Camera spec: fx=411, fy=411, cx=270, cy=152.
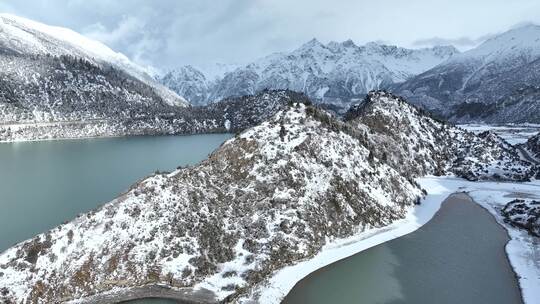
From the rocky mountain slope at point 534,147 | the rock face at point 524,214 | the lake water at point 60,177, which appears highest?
the lake water at point 60,177

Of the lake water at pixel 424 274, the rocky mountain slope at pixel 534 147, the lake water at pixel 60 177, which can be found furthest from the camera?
the rocky mountain slope at pixel 534 147

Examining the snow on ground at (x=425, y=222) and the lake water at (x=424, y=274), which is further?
the snow on ground at (x=425, y=222)

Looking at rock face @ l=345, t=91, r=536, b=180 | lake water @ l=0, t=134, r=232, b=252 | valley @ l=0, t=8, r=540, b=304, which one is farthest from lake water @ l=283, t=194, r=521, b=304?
lake water @ l=0, t=134, r=232, b=252

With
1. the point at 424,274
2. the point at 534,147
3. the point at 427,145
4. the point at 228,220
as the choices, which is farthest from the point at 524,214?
the point at 534,147

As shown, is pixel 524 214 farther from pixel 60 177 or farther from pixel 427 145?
pixel 60 177

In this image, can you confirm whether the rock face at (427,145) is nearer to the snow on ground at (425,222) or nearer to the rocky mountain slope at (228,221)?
the snow on ground at (425,222)

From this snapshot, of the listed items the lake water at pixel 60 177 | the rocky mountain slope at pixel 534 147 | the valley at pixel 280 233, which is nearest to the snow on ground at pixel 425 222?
the valley at pixel 280 233
